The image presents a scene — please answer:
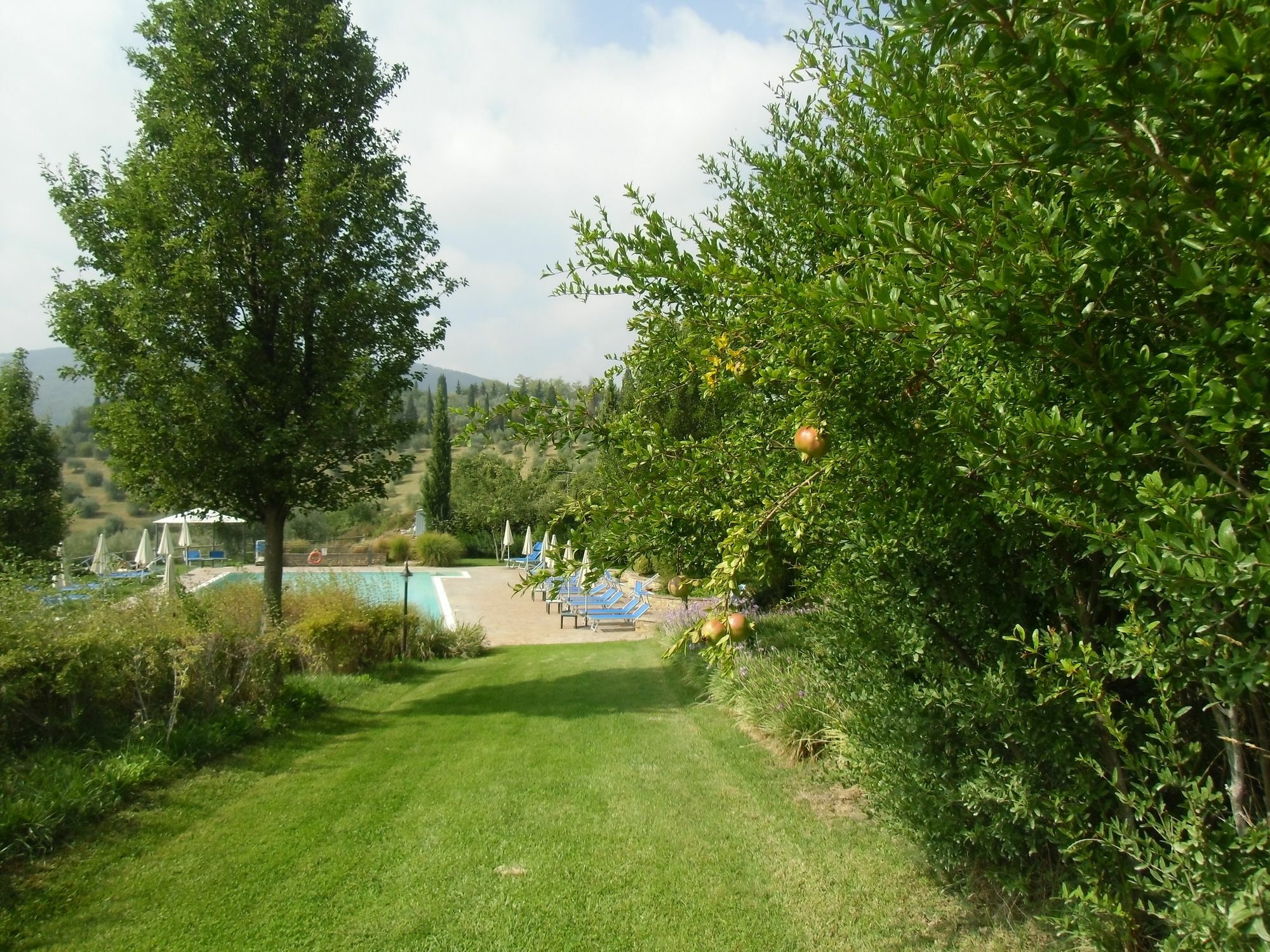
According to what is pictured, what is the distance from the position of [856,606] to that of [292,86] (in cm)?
1004

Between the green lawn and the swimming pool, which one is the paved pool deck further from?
the green lawn

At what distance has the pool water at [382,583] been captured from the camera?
1278 centimetres

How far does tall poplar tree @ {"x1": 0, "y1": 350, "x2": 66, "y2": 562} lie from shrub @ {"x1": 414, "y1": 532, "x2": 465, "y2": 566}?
18.7 m

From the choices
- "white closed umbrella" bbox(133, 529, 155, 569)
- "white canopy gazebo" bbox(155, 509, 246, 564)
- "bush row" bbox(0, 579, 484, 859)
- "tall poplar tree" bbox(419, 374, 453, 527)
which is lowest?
"bush row" bbox(0, 579, 484, 859)

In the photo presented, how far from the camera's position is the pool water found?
12.8 metres

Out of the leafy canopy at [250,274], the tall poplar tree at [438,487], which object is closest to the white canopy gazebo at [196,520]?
the leafy canopy at [250,274]

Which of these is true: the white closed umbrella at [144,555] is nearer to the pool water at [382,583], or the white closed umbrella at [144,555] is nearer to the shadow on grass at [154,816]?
the pool water at [382,583]

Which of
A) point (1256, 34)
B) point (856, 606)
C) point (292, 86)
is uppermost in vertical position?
point (292, 86)

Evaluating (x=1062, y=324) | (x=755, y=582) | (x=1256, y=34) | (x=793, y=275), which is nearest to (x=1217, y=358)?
(x=1062, y=324)

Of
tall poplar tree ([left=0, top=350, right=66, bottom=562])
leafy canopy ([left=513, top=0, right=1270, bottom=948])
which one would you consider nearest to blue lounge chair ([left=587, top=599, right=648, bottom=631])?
tall poplar tree ([left=0, top=350, right=66, bottom=562])

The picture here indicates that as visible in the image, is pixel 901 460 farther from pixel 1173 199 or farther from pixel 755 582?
pixel 1173 199

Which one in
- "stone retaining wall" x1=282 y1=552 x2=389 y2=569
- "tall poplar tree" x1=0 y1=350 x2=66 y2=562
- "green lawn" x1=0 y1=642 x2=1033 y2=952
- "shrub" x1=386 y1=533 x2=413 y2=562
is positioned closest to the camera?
"green lawn" x1=0 y1=642 x2=1033 y2=952

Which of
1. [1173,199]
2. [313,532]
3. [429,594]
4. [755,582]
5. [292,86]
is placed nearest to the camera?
[1173,199]

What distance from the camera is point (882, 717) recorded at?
3.33 meters
